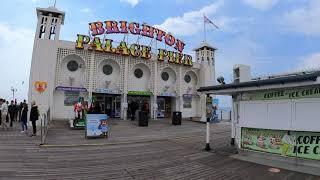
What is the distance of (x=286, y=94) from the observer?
1062 cm

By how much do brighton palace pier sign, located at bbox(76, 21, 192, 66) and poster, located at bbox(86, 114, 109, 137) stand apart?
13692mm

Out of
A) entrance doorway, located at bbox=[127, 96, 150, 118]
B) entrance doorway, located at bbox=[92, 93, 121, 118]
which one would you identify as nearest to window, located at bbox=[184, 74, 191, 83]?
entrance doorway, located at bbox=[127, 96, 150, 118]

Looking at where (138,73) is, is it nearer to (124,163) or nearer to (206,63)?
(206,63)

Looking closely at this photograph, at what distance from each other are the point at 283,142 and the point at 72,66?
2231 centimetres

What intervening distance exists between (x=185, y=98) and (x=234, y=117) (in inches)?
850

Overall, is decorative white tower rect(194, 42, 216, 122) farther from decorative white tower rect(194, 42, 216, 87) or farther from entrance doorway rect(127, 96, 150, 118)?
entrance doorway rect(127, 96, 150, 118)

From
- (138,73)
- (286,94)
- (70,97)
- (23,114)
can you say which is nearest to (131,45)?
(138,73)

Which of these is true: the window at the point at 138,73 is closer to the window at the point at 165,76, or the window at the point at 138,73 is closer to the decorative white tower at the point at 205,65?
the window at the point at 165,76

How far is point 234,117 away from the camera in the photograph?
14.4 meters

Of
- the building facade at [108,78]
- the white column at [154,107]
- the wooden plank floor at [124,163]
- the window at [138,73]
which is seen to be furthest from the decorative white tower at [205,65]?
the wooden plank floor at [124,163]

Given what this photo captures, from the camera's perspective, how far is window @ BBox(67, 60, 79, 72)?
1124 inches

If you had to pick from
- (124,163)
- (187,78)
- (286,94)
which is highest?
(187,78)

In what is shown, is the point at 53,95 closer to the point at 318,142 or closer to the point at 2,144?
the point at 2,144

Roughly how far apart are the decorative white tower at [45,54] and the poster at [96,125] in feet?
34.2
